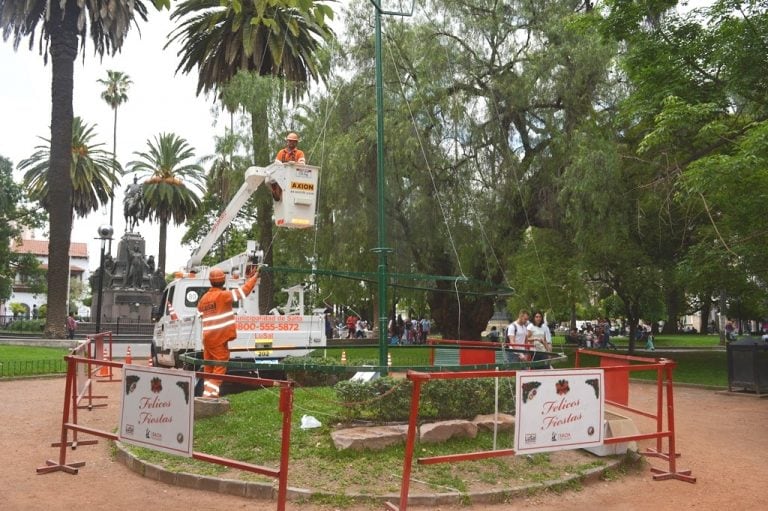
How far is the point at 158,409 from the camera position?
588 cm

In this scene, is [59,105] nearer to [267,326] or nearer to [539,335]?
[267,326]

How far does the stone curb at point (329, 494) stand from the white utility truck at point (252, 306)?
2.38 meters

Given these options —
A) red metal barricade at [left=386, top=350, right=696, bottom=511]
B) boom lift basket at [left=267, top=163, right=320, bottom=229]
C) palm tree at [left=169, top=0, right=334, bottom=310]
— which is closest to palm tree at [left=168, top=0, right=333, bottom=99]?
palm tree at [left=169, top=0, right=334, bottom=310]

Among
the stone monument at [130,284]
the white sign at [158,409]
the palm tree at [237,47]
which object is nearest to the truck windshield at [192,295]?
the white sign at [158,409]

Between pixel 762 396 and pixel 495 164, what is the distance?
10.2 metres

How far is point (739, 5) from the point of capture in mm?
A: 12852

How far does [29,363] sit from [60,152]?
1257cm

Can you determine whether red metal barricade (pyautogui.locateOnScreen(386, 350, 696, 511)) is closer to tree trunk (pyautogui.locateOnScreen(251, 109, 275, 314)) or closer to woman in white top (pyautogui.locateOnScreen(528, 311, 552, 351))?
woman in white top (pyautogui.locateOnScreen(528, 311, 552, 351))

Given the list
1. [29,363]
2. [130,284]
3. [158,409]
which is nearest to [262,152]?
[29,363]

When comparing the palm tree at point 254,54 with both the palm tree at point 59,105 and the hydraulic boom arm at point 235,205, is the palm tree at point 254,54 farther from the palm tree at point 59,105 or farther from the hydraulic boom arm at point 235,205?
the hydraulic boom arm at point 235,205

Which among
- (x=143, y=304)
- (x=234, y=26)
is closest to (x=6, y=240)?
(x=143, y=304)

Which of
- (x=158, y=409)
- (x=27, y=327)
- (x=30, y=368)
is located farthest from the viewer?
(x=27, y=327)

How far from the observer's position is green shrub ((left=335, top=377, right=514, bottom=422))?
7.80 metres

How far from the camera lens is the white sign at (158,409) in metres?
5.66
